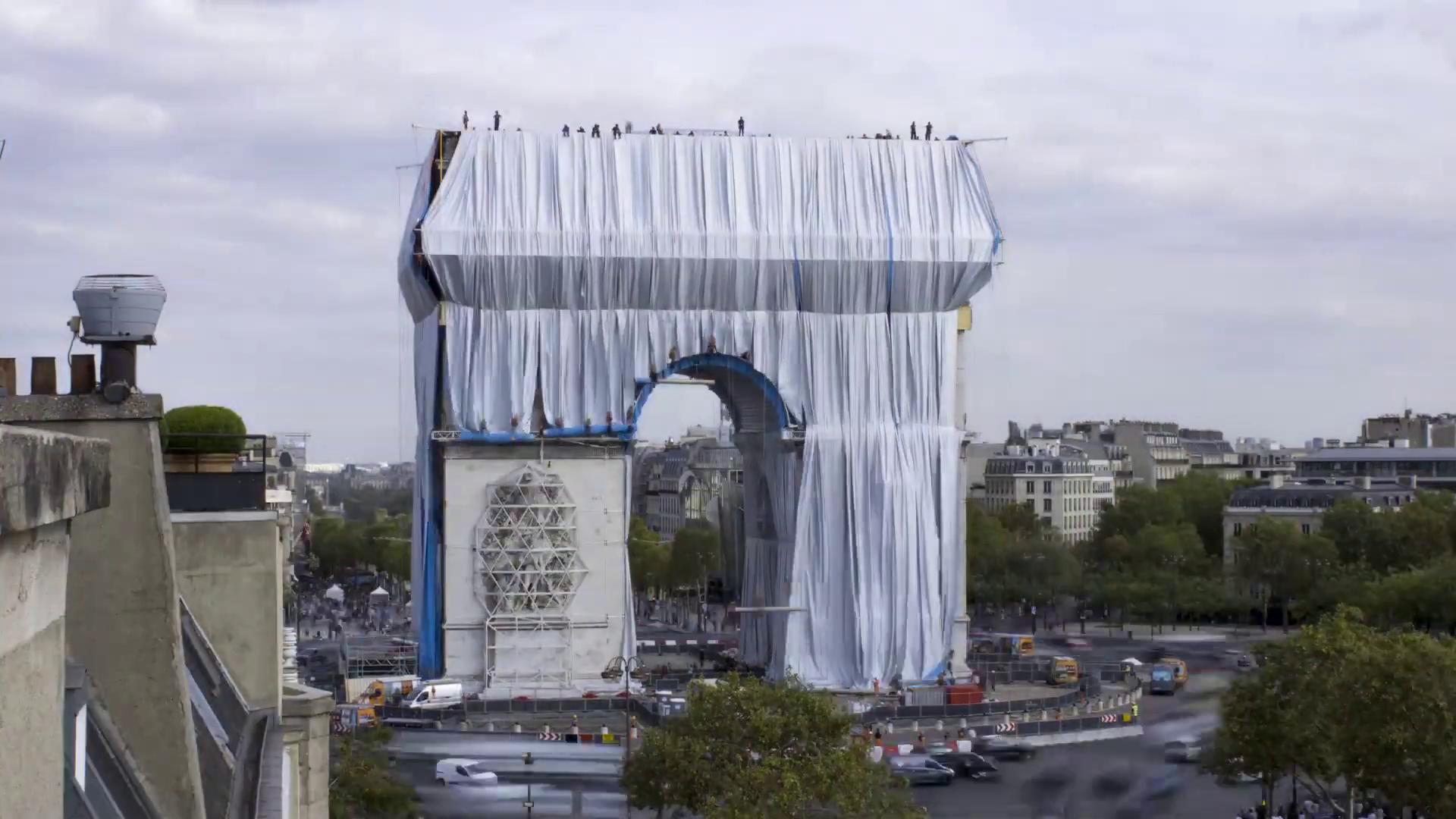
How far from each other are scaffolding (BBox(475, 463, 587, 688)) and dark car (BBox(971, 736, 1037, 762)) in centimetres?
972

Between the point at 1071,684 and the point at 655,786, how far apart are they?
79.3ft

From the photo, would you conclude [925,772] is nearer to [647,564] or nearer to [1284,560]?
[1284,560]

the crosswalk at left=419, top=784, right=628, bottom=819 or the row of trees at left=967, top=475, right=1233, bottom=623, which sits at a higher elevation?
the row of trees at left=967, top=475, right=1233, bottom=623

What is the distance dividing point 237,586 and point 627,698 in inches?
971

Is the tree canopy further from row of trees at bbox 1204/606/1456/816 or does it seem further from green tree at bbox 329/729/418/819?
green tree at bbox 329/729/418/819

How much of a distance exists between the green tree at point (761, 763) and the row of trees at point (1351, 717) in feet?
18.5

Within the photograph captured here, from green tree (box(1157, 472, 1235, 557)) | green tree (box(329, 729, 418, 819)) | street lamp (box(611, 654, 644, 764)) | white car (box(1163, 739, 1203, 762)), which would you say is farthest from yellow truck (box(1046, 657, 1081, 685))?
green tree (box(1157, 472, 1235, 557))

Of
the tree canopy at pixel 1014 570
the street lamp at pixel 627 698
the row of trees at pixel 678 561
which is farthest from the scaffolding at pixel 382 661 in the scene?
the tree canopy at pixel 1014 570

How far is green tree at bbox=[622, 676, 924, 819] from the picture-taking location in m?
22.7

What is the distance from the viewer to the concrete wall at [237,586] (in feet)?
27.2

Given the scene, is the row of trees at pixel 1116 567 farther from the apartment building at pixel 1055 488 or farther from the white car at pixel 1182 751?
the white car at pixel 1182 751

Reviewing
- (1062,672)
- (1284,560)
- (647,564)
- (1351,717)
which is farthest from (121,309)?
(647,564)

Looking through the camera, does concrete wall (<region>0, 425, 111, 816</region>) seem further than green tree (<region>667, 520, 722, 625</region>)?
No

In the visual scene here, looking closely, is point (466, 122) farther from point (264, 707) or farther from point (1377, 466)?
point (1377, 466)
